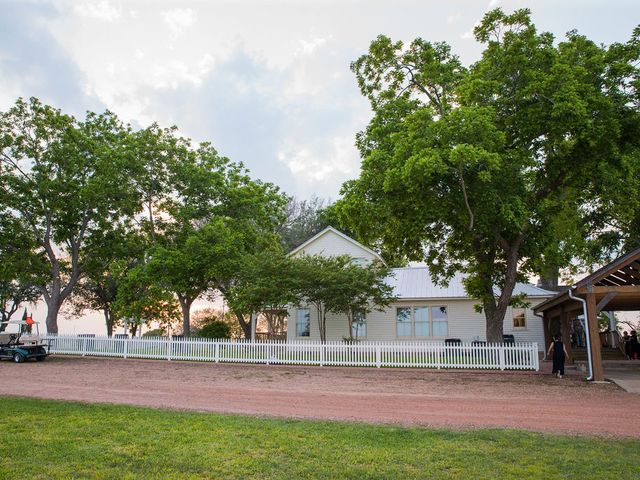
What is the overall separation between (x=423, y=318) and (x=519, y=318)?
214 inches

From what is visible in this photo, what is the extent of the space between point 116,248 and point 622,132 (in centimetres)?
2589

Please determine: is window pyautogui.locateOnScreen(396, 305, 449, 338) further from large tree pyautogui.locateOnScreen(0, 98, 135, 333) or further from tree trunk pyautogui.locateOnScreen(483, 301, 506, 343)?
large tree pyautogui.locateOnScreen(0, 98, 135, 333)

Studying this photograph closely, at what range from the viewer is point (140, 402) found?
11.9m

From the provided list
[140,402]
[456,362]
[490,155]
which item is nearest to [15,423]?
[140,402]

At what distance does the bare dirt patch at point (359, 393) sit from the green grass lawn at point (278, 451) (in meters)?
1.48

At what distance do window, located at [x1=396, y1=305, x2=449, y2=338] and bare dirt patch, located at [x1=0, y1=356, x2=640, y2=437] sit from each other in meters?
9.51

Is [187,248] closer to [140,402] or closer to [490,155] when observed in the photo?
[140,402]

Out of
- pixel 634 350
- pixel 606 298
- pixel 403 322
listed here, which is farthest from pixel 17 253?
pixel 634 350

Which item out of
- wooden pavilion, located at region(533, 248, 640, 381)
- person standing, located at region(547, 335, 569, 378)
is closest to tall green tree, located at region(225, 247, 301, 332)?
person standing, located at region(547, 335, 569, 378)

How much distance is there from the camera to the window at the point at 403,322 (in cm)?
2903

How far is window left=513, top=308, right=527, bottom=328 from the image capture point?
A: 28797 mm

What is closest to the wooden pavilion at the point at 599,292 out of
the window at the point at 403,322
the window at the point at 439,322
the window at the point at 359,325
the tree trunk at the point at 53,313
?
the window at the point at 439,322

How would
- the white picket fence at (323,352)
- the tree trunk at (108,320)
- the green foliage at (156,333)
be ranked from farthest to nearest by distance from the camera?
the tree trunk at (108,320), the green foliage at (156,333), the white picket fence at (323,352)

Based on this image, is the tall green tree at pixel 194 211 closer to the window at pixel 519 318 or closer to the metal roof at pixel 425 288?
the metal roof at pixel 425 288
